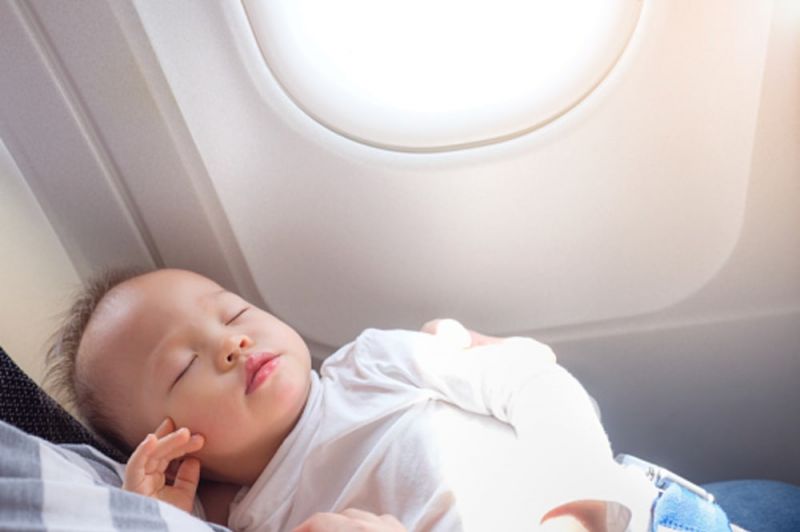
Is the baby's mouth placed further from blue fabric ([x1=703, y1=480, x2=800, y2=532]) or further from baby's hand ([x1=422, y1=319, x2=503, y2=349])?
blue fabric ([x1=703, y1=480, x2=800, y2=532])

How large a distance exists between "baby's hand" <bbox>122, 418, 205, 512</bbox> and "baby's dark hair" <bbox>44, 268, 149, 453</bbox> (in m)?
0.12

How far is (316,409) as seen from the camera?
94 cm

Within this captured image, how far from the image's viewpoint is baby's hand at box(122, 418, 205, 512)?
2.67 feet

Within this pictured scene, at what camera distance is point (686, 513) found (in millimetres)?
752

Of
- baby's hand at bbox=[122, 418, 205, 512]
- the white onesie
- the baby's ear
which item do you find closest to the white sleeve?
the white onesie

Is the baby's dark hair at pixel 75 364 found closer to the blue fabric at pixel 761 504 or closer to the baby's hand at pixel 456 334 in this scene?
the baby's hand at pixel 456 334

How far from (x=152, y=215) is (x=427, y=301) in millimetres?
414

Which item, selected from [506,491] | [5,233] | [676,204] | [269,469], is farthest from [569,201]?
[5,233]

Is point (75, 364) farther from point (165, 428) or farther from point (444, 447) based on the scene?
point (444, 447)

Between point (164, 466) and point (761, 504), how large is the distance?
28.1 inches

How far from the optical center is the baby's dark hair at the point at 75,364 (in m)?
0.95

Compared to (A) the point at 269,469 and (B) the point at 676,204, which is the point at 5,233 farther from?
(B) the point at 676,204

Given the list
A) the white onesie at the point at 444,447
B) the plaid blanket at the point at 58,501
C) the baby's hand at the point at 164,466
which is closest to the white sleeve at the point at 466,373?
the white onesie at the point at 444,447

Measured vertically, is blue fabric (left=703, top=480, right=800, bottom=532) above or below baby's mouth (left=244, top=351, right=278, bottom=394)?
below
